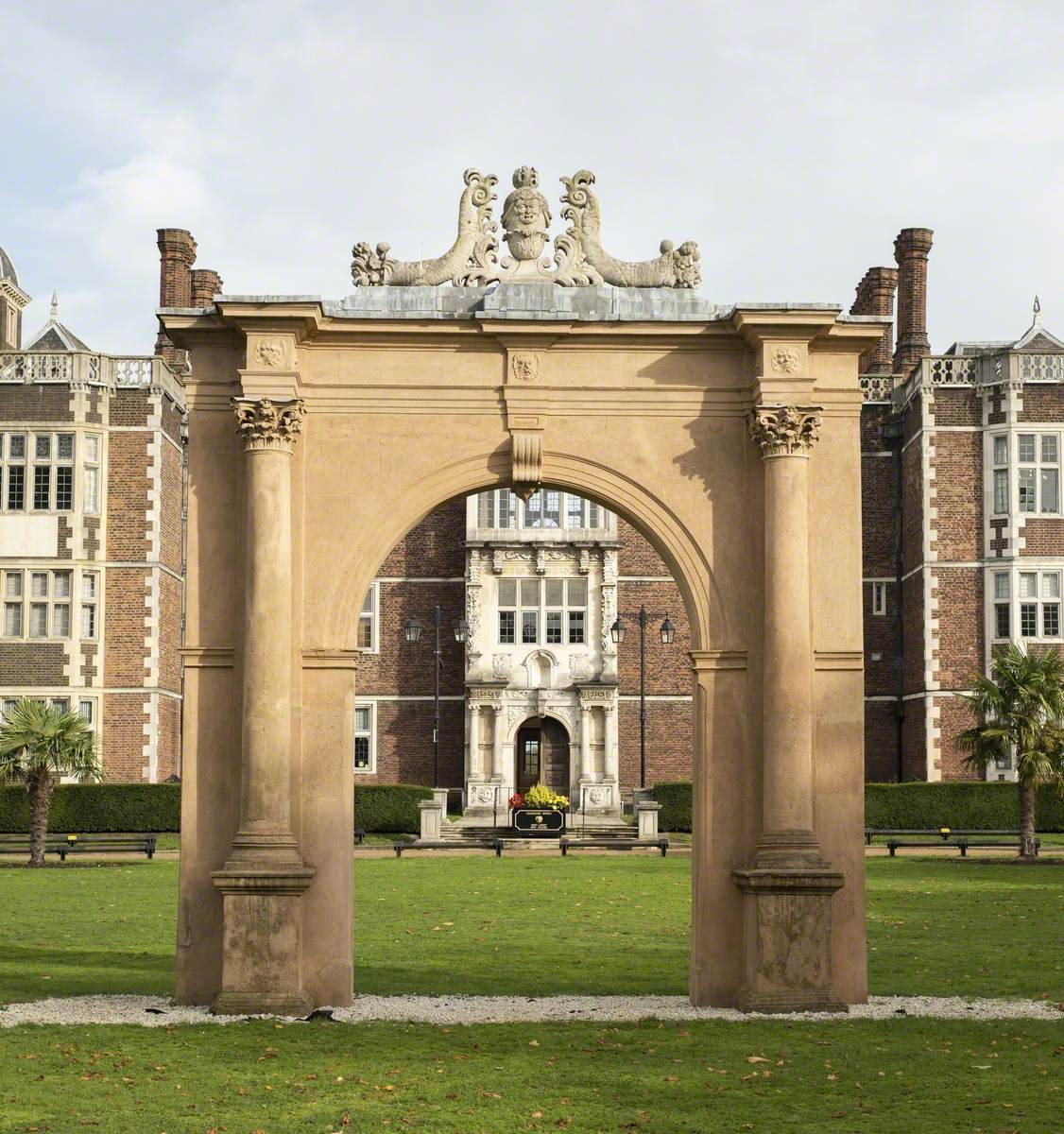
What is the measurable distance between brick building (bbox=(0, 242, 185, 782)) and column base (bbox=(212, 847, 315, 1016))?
29682mm

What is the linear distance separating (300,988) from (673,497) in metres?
4.89

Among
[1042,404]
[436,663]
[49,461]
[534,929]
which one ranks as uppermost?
[1042,404]

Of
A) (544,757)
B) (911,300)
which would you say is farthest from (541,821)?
(911,300)

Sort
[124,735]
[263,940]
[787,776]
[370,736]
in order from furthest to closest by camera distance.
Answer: [370,736]
[124,735]
[787,776]
[263,940]

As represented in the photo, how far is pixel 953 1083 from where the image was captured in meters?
Result: 10.7

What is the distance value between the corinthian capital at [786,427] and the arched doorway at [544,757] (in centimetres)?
3228

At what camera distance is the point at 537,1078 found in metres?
10.9

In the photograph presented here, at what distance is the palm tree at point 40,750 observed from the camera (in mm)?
31734

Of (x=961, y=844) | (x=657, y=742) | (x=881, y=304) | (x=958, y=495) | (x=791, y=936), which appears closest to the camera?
(x=791, y=936)

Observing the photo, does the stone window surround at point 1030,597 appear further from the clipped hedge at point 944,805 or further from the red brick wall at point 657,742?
the red brick wall at point 657,742

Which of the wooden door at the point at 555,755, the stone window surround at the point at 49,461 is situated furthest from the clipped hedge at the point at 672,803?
the stone window surround at the point at 49,461

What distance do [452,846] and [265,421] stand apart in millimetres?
22782

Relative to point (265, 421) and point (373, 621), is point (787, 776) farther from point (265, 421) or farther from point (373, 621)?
point (373, 621)

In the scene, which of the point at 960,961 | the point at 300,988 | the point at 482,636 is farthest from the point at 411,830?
the point at 300,988
